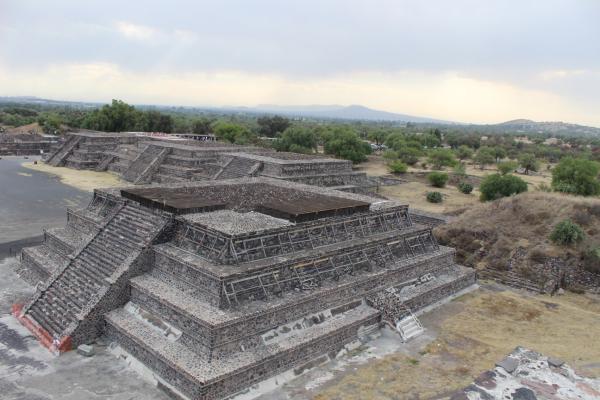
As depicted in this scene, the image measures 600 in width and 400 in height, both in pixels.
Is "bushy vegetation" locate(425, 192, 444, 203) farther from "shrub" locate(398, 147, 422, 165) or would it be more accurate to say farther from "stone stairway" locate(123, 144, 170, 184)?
"shrub" locate(398, 147, 422, 165)

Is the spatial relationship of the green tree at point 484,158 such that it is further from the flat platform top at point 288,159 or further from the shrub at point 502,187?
the flat platform top at point 288,159

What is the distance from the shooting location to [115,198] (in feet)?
58.3

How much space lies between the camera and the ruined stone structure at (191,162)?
30.8m

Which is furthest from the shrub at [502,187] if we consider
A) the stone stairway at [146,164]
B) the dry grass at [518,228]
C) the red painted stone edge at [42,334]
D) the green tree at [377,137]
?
the green tree at [377,137]

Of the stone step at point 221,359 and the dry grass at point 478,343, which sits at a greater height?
the stone step at point 221,359

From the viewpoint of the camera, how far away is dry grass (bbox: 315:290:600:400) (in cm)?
1199

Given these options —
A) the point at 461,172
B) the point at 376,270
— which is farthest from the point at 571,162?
the point at 376,270

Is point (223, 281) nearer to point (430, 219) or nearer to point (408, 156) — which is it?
point (430, 219)

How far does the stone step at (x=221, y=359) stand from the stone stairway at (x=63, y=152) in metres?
41.1

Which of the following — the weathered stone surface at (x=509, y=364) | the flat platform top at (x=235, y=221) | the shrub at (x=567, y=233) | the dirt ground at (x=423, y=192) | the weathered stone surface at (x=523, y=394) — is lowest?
the dirt ground at (x=423, y=192)

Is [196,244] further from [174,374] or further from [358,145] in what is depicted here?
[358,145]

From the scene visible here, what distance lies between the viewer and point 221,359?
447 inches

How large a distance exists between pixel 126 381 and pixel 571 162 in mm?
37394

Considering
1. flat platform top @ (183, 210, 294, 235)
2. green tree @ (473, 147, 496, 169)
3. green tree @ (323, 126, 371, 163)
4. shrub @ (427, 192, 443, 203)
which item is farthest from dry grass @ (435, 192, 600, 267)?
green tree @ (473, 147, 496, 169)
